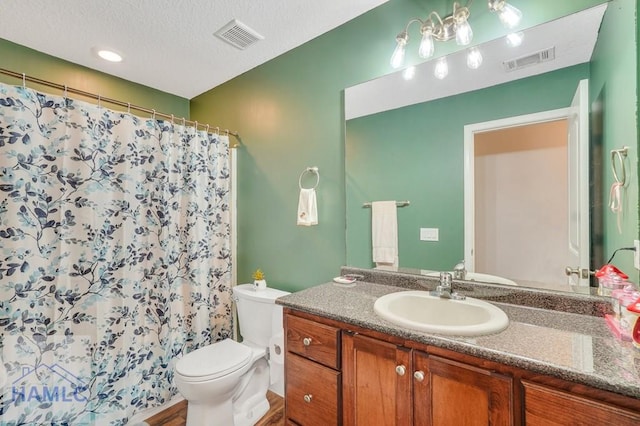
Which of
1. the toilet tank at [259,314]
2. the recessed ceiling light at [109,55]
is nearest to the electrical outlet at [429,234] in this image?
the toilet tank at [259,314]

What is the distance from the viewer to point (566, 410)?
707 millimetres

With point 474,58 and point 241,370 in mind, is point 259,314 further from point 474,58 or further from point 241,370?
point 474,58

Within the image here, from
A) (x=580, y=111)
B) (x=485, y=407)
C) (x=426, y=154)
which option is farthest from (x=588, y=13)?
(x=485, y=407)

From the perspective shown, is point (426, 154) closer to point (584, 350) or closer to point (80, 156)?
point (584, 350)

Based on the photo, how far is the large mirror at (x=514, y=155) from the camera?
3.48 feet

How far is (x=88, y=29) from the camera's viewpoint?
68.7 inches

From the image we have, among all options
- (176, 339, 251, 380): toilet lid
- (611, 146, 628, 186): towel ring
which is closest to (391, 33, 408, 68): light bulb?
(611, 146, 628, 186): towel ring

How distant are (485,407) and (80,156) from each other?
2.15 m

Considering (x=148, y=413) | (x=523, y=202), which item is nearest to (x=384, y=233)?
(x=523, y=202)

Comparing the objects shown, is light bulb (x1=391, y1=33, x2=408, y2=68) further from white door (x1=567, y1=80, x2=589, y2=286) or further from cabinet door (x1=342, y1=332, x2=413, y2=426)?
cabinet door (x1=342, y1=332, x2=413, y2=426)

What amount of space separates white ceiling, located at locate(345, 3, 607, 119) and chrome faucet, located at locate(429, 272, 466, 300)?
88 cm

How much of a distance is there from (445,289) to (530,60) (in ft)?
3.40

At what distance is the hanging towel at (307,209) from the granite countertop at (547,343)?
0.65 meters

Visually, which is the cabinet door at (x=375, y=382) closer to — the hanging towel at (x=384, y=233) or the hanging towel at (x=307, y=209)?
the hanging towel at (x=384, y=233)
